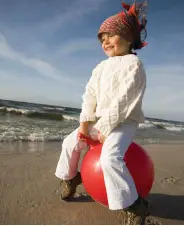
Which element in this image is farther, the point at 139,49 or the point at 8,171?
the point at 8,171

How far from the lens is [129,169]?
2.45 m

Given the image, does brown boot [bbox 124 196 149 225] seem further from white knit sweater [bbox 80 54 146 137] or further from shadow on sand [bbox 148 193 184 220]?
white knit sweater [bbox 80 54 146 137]

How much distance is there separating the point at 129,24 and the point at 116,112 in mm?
896

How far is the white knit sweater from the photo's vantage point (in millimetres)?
2490

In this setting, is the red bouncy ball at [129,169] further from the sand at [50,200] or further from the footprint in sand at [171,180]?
the footprint in sand at [171,180]

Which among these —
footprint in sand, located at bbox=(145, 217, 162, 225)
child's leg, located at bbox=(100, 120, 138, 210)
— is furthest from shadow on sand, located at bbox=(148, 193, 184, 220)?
child's leg, located at bbox=(100, 120, 138, 210)

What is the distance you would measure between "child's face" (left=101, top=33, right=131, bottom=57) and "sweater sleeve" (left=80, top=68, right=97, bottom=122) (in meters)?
0.27

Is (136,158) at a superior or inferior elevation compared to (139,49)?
inferior

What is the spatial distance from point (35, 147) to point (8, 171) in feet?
6.05

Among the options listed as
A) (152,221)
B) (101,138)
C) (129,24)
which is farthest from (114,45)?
(152,221)

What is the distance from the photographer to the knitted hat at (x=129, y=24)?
8.83 ft

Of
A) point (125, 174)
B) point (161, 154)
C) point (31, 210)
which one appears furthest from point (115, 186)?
point (161, 154)

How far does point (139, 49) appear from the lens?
2.87m

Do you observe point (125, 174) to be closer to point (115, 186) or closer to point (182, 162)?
point (115, 186)
